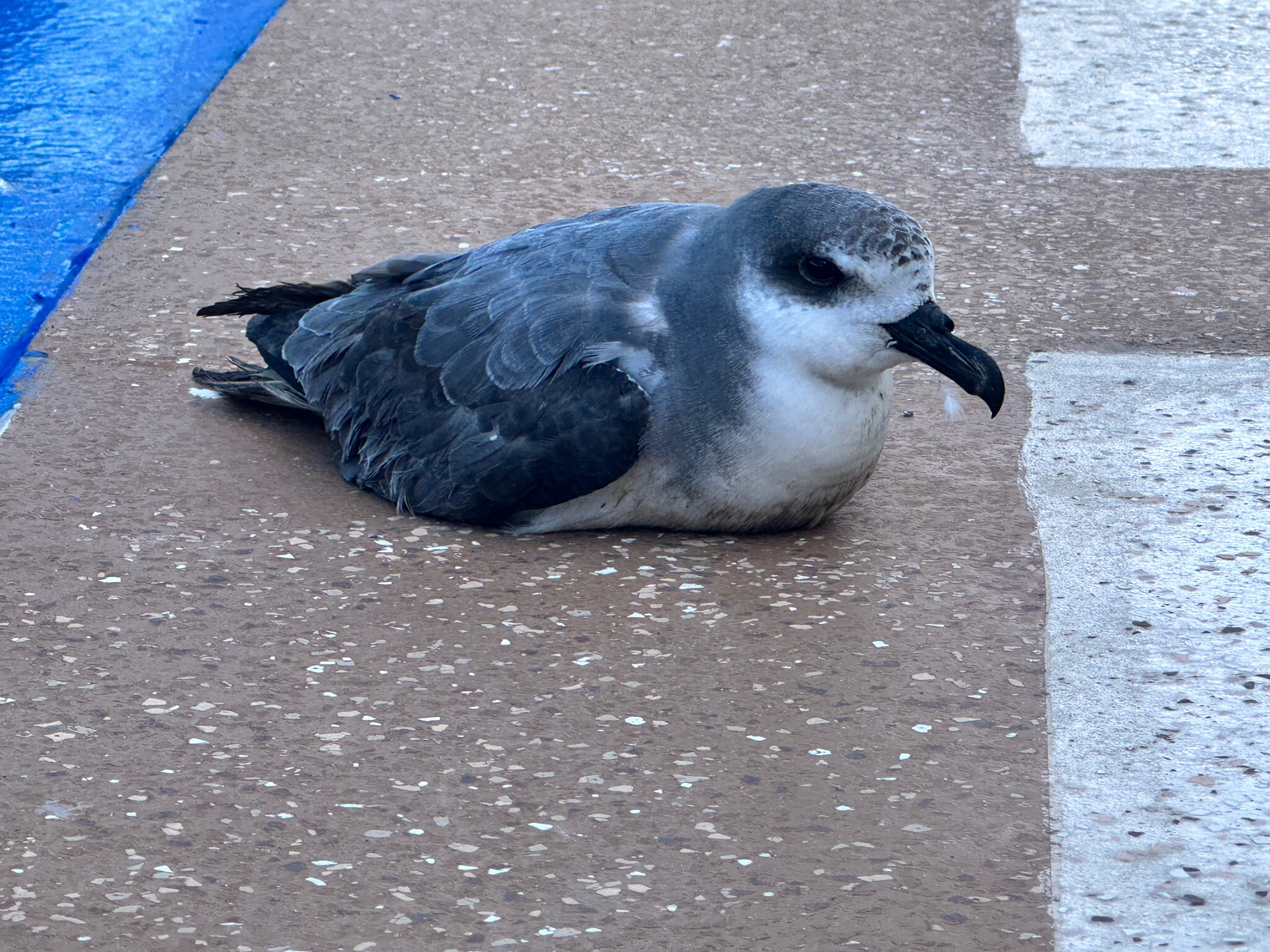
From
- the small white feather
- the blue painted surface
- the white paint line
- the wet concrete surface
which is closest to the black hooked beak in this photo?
the wet concrete surface

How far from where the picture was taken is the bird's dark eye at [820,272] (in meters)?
3.28

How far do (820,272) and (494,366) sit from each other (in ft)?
2.54

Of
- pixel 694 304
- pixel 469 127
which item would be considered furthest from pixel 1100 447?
pixel 469 127

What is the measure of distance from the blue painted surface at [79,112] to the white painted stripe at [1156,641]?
2.79 meters

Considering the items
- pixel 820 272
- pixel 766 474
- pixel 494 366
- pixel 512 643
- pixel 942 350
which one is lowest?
pixel 512 643

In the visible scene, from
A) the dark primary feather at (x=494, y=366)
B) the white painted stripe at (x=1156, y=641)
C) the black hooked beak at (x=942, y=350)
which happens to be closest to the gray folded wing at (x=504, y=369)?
the dark primary feather at (x=494, y=366)

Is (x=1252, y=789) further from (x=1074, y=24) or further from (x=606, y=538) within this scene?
(x=1074, y=24)

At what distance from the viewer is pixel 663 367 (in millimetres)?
3432

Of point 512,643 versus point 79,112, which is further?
point 79,112

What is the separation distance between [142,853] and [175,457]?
1.55 metres

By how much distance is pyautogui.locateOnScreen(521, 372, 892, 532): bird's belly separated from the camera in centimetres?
339

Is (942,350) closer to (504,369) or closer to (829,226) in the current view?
(829,226)

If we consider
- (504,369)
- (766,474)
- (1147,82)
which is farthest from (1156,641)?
(1147,82)

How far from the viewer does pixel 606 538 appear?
362 centimetres
